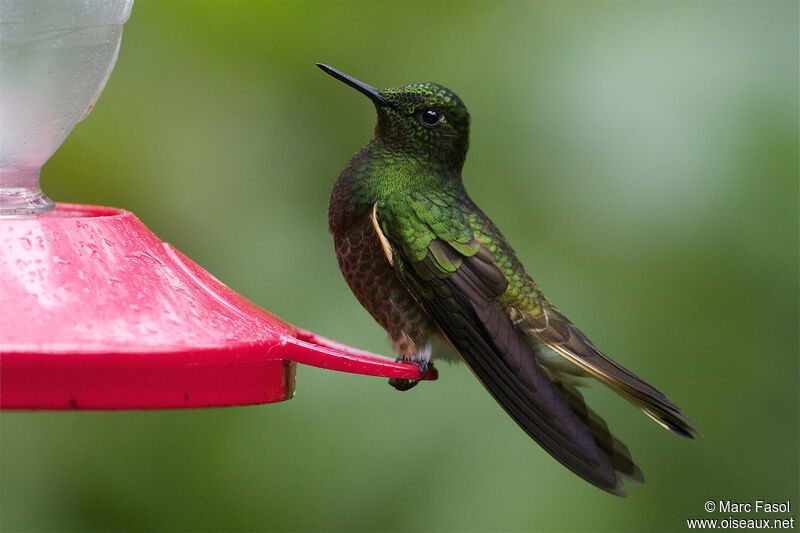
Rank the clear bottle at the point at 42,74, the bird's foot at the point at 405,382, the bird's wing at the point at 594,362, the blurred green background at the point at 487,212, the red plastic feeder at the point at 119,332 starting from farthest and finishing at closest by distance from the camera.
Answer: the blurred green background at the point at 487,212 → the bird's foot at the point at 405,382 → the bird's wing at the point at 594,362 → the clear bottle at the point at 42,74 → the red plastic feeder at the point at 119,332

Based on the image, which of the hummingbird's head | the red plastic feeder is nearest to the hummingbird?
the hummingbird's head

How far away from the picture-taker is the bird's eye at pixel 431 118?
3.39 m

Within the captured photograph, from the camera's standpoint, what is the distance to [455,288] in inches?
120

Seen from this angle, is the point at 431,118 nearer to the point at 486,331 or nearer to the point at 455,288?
the point at 455,288

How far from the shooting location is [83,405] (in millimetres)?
1895

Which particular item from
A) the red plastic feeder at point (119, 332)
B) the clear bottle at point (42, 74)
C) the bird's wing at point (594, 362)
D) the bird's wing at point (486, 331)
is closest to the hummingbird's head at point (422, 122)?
the bird's wing at point (486, 331)

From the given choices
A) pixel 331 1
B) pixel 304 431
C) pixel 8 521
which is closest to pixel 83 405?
pixel 304 431

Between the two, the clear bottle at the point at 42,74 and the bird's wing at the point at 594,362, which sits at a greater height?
the clear bottle at the point at 42,74

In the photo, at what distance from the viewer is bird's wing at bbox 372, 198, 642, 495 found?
110 inches

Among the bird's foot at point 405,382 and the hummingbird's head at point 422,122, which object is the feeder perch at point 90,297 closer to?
the bird's foot at point 405,382

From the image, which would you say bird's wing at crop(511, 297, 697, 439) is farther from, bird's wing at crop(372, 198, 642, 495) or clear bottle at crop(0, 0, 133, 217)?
clear bottle at crop(0, 0, 133, 217)

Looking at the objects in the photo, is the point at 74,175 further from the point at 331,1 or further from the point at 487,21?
the point at 487,21

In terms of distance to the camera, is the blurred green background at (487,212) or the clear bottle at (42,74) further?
the blurred green background at (487,212)

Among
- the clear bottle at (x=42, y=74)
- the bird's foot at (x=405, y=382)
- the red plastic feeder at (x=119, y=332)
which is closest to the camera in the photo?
the red plastic feeder at (x=119, y=332)
